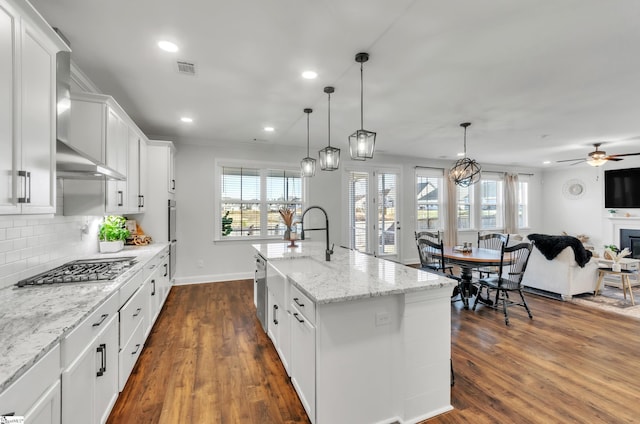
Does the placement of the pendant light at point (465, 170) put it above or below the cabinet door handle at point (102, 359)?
above

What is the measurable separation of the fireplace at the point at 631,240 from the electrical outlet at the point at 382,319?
9053mm

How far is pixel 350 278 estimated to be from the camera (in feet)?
6.73

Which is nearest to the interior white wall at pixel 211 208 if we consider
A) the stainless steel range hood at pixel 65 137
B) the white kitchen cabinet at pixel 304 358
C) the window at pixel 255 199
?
the window at pixel 255 199

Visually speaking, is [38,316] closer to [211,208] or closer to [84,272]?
[84,272]

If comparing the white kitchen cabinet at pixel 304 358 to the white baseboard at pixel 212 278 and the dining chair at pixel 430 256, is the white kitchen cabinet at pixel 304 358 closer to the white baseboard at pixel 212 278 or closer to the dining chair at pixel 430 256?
the dining chair at pixel 430 256

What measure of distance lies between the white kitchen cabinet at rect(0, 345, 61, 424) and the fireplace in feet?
35.0

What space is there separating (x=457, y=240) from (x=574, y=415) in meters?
6.07

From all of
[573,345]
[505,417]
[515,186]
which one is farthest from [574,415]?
[515,186]

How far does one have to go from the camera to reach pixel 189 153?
5.36 metres

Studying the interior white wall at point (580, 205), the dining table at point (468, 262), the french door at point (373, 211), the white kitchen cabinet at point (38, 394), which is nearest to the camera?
the white kitchen cabinet at point (38, 394)

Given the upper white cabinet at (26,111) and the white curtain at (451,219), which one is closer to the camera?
the upper white cabinet at (26,111)

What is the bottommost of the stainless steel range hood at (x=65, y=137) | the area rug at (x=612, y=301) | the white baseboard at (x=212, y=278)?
the area rug at (x=612, y=301)

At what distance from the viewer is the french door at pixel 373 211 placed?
6.71 m

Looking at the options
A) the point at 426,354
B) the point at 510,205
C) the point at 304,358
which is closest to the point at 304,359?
the point at 304,358
